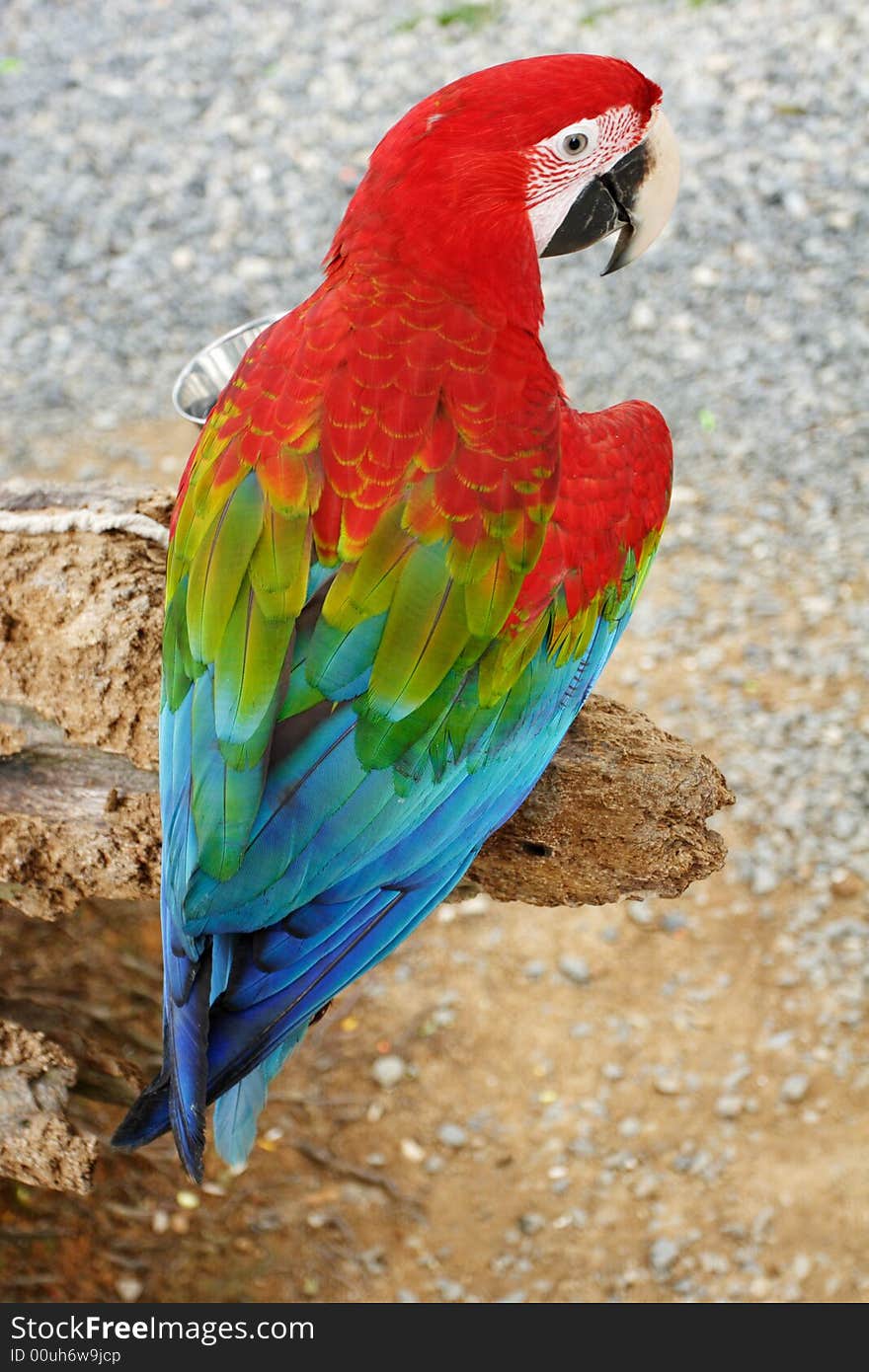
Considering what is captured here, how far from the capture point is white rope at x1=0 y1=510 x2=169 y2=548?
5.72 ft

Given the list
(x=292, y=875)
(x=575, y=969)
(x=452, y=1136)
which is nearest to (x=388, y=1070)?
(x=452, y=1136)

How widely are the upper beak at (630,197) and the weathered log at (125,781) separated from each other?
615 millimetres

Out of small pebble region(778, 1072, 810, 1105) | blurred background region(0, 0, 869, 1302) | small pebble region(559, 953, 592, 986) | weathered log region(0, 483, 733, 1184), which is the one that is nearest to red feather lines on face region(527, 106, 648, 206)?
weathered log region(0, 483, 733, 1184)

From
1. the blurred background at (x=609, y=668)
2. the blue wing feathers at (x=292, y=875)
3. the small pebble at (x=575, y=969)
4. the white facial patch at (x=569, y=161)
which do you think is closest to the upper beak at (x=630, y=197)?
the white facial patch at (x=569, y=161)

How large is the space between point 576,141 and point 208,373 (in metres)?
0.86

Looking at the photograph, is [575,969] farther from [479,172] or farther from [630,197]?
[479,172]

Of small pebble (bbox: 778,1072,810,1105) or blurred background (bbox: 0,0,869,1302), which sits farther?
small pebble (bbox: 778,1072,810,1105)

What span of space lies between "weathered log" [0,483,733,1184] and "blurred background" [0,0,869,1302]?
487 millimetres

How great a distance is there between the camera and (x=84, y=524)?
5.76 ft

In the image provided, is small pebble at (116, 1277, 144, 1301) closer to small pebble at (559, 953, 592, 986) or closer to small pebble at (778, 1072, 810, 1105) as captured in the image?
small pebble at (559, 953, 592, 986)

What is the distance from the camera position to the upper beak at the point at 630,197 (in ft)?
5.17

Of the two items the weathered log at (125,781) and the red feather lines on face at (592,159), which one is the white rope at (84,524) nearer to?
the weathered log at (125,781)

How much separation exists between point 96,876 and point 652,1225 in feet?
4.04

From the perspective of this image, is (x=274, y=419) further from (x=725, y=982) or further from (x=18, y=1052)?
(x=725, y=982)
